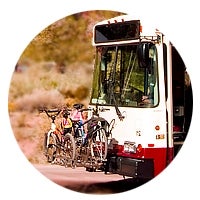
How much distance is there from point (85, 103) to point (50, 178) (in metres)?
0.36

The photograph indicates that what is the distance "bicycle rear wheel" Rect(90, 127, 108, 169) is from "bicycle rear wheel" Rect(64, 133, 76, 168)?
8cm

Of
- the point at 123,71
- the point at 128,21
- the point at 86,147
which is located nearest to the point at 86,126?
the point at 86,147

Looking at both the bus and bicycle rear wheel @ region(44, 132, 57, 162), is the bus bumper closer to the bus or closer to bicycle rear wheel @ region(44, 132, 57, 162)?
the bus

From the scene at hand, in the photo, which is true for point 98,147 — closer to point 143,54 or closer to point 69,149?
point 69,149

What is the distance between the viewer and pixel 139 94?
10.5 ft

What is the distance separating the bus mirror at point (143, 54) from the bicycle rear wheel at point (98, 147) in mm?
342

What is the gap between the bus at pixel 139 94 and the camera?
316cm

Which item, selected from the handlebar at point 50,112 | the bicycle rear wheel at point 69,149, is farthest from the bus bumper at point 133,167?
the handlebar at point 50,112

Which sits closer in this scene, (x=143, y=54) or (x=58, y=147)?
(x=143, y=54)

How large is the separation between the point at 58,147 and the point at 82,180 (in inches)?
7.1

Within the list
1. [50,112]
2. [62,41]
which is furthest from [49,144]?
[62,41]

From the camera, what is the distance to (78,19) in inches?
126

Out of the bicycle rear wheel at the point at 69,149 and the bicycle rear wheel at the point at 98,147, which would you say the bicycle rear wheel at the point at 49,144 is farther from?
the bicycle rear wheel at the point at 98,147

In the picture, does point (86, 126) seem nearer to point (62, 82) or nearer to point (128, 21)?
point (62, 82)
